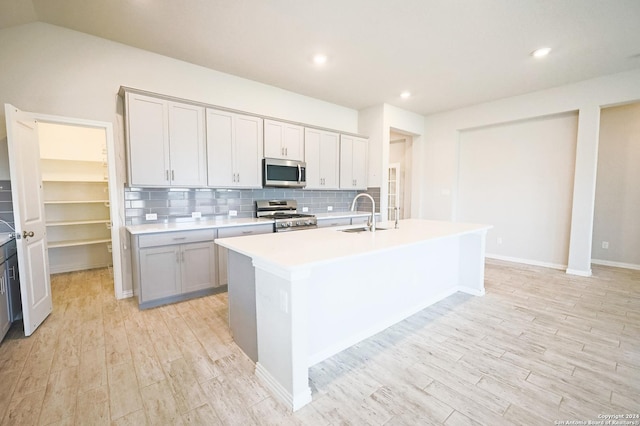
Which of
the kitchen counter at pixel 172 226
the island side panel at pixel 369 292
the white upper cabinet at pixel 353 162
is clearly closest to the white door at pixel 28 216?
the kitchen counter at pixel 172 226

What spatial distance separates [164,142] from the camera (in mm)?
3205

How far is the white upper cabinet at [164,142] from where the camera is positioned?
303cm

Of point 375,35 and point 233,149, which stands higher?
point 375,35

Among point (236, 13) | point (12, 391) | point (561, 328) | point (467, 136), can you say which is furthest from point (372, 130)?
point (12, 391)

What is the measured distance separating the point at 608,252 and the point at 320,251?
597cm

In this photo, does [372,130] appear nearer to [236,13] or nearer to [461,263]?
[461,263]

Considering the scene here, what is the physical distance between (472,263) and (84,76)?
5.07 meters

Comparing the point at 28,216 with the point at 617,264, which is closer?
the point at 28,216

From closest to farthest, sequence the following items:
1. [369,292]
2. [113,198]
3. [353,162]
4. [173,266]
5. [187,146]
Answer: [369,292], [173,266], [113,198], [187,146], [353,162]

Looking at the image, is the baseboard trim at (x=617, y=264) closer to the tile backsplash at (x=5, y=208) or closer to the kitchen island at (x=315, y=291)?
the kitchen island at (x=315, y=291)

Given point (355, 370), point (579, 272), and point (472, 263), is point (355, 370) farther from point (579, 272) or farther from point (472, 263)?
point (579, 272)

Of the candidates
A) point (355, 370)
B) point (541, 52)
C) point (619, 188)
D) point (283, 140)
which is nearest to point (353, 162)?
point (283, 140)

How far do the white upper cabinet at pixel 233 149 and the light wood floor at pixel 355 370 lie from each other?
169 centimetres

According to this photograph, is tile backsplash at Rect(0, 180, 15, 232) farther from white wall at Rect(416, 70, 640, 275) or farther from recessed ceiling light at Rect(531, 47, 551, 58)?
white wall at Rect(416, 70, 640, 275)
